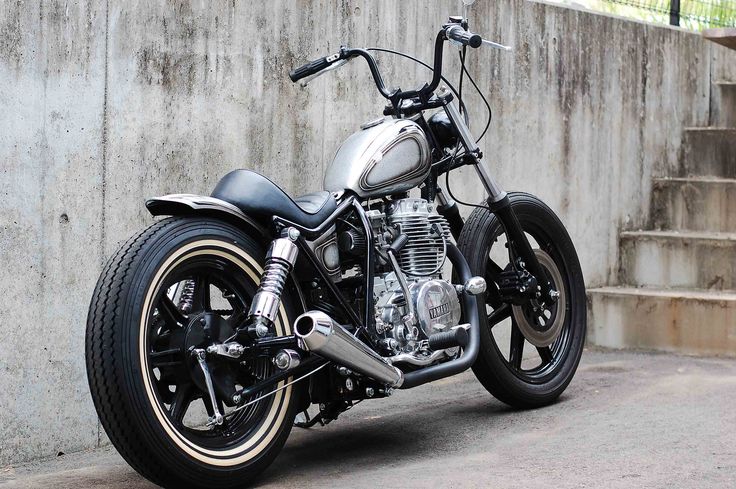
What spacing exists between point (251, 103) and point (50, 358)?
1379 millimetres

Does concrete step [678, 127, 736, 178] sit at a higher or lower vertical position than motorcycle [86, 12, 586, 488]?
higher

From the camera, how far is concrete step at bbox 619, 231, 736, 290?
268 inches

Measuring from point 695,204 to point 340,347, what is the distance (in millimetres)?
4199

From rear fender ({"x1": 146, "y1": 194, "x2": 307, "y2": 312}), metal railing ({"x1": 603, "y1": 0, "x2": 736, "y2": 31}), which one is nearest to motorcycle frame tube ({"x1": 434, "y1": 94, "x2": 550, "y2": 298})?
rear fender ({"x1": 146, "y1": 194, "x2": 307, "y2": 312})

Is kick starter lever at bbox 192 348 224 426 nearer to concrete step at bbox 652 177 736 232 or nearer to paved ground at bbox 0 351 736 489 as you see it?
paved ground at bbox 0 351 736 489

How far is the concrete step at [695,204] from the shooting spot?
7211mm

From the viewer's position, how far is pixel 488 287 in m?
5.05

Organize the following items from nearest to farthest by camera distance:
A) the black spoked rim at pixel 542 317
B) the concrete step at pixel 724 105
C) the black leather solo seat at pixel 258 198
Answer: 1. the black leather solo seat at pixel 258 198
2. the black spoked rim at pixel 542 317
3. the concrete step at pixel 724 105

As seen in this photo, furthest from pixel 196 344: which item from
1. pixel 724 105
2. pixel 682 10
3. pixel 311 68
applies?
pixel 682 10

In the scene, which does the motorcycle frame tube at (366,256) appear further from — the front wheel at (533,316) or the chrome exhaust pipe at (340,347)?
the front wheel at (533,316)

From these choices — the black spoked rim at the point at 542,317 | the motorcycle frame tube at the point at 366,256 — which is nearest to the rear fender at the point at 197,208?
the motorcycle frame tube at the point at 366,256

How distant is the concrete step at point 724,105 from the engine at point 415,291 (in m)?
4.12

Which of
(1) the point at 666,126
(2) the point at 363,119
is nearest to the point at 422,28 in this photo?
(2) the point at 363,119

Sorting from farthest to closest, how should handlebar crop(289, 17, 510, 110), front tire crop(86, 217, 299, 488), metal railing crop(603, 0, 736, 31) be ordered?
metal railing crop(603, 0, 736, 31)
handlebar crop(289, 17, 510, 110)
front tire crop(86, 217, 299, 488)
